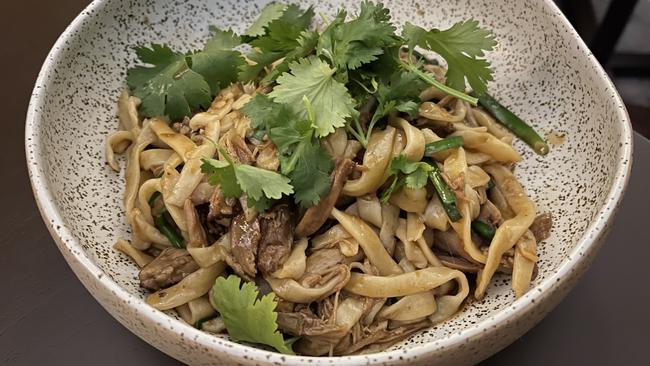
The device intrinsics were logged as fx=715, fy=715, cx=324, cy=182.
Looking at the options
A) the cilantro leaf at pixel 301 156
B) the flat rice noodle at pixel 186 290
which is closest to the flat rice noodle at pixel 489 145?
the cilantro leaf at pixel 301 156

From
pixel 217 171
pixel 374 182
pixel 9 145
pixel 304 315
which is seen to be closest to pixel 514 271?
pixel 374 182

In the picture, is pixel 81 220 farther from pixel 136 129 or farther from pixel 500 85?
pixel 500 85

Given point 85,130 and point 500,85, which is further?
point 500,85

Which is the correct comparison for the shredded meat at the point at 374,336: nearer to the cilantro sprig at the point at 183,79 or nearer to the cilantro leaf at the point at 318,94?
the cilantro leaf at the point at 318,94

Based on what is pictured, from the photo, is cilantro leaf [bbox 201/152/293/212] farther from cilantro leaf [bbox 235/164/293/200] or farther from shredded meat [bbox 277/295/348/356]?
shredded meat [bbox 277/295/348/356]

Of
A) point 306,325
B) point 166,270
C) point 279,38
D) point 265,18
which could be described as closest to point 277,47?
point 279,38

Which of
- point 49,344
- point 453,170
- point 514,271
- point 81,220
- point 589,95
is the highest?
point 589,95
